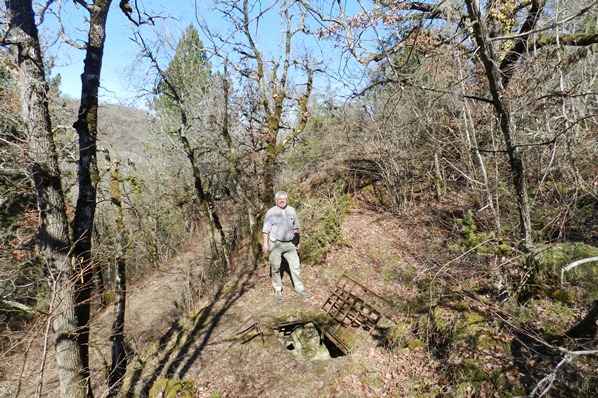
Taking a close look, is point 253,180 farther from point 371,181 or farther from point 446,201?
point 446,201

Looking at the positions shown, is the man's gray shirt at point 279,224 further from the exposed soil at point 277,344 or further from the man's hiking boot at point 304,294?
the exposed soil at point 277,344

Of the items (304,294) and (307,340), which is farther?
(304,294)

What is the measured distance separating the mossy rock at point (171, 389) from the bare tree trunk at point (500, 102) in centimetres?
488

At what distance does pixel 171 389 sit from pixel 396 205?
26.1 feet

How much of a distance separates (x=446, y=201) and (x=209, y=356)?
306 inches

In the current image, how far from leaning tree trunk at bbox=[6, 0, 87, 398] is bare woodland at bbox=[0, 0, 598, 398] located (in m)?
0.02

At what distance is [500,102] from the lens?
3.36 meters

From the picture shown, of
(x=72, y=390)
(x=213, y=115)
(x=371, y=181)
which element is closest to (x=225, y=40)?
(x=72, y=390)

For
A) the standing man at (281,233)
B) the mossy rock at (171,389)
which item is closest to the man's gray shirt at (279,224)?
the standing man at (281,233)

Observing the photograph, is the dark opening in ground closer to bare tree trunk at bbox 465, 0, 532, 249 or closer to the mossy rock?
the mossy rock

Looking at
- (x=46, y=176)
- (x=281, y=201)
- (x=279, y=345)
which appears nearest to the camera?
(x=46, y=176)

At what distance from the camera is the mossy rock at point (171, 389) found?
4.68 meters

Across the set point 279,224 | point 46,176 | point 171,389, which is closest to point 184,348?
point 171,389

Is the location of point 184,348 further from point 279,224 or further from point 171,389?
point 279,224
